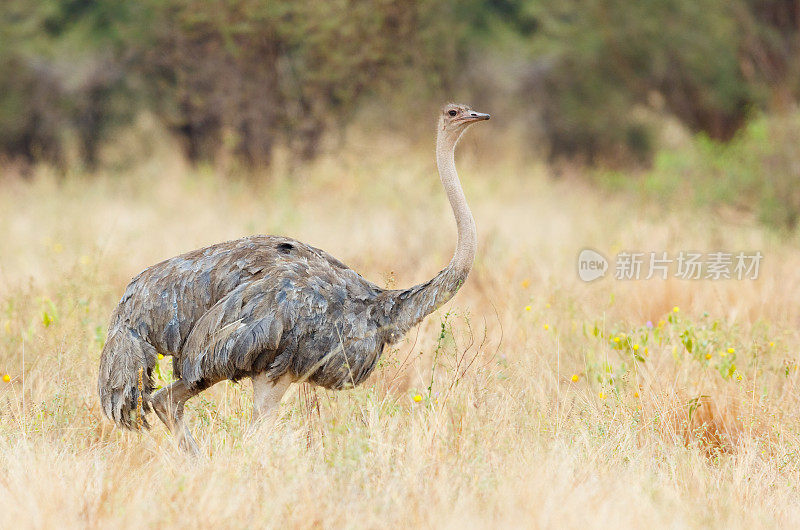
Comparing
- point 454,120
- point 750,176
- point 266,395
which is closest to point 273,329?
point 266,395

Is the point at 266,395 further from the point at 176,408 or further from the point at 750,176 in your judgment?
the point at 750,176

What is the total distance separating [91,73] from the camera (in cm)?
1338

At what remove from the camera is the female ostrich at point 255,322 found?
3957 mm

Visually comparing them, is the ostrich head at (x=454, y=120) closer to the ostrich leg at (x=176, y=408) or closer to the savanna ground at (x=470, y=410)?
the savanna ground at (x=470, y=410)

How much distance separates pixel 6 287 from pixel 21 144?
25.8 feet

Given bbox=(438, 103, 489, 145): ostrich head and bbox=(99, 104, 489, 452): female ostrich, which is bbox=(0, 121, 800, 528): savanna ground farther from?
bbox=(438, 103, 489, 145): ostrich head

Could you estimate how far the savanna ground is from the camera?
11.4 feet

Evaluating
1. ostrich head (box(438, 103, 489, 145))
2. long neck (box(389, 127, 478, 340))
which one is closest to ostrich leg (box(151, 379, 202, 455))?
long neck (box(389, 127, 478, 340))

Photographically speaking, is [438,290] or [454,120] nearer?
[438,290]

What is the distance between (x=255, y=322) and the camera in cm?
392

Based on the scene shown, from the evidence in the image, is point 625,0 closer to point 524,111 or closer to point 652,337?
point 524,111

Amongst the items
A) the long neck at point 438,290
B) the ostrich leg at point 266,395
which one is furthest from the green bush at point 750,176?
the ostrich leg at point 266,395

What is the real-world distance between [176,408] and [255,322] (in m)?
0.58

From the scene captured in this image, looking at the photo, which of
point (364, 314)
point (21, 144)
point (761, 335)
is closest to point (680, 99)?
point (21, 144)
